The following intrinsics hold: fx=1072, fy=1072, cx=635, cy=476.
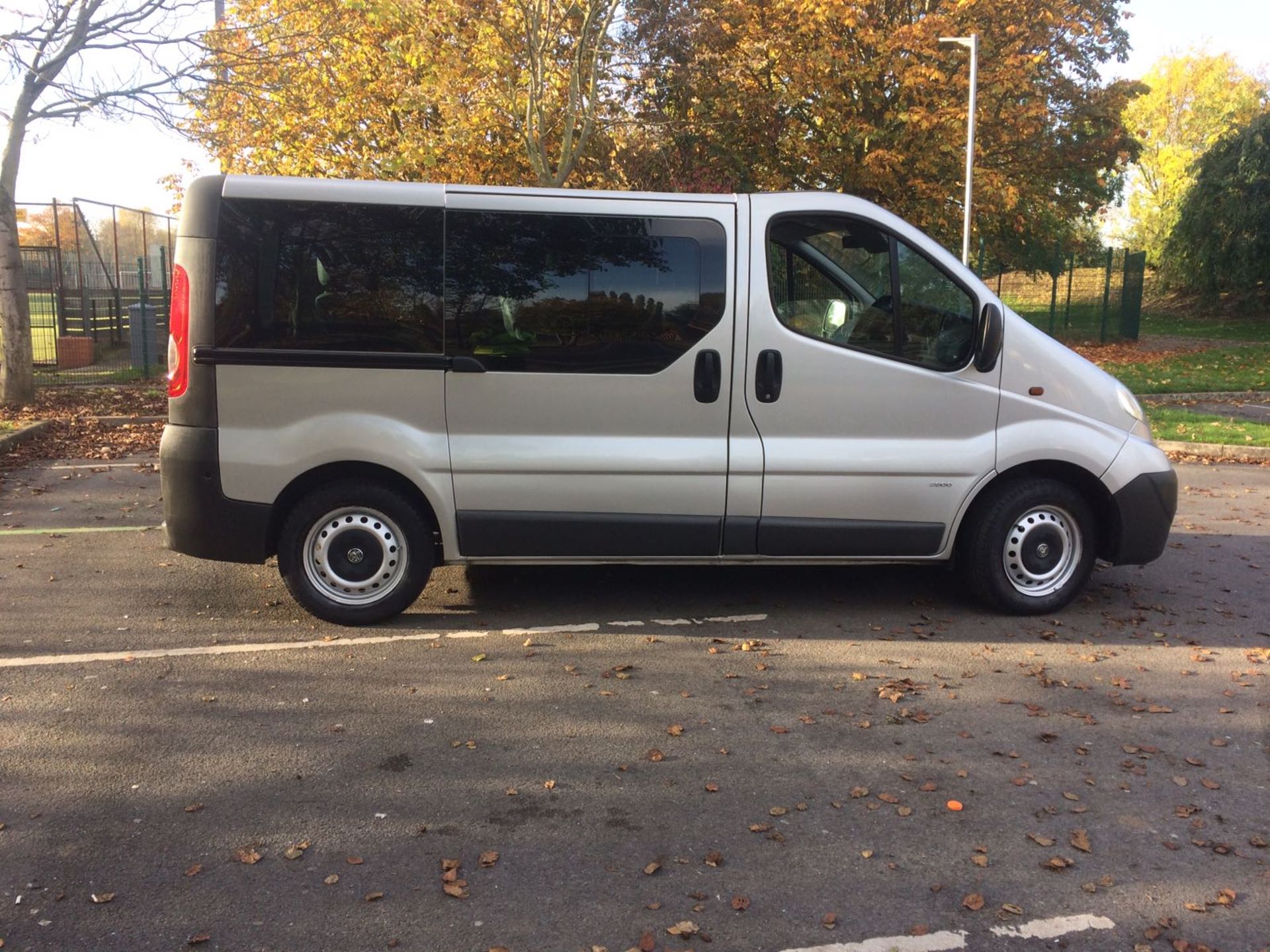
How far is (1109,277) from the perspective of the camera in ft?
93.5

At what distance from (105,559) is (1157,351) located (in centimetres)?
2600

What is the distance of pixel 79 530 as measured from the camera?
779 centimetres

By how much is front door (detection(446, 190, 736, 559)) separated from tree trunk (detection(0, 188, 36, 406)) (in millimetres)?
11899

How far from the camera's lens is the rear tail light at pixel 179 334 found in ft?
17.5

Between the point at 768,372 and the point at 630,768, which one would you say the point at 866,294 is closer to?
the point at 768,372

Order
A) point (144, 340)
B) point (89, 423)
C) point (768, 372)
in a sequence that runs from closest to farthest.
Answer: point (768, 372), point (89, 423), point (144, 340)

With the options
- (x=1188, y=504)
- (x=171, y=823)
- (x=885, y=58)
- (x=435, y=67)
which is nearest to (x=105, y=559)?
(x=171, y=823)

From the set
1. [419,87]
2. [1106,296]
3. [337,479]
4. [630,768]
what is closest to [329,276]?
[337,479]

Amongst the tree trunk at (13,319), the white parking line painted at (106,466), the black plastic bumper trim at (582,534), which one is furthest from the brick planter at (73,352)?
the black plastic bumper trim at (582,534)

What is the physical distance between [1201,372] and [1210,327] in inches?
587

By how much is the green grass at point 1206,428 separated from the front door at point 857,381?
7.25m

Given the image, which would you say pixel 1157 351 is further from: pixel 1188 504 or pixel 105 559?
pixel 105 559

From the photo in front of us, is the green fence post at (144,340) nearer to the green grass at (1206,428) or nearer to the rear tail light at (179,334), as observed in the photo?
the rear tail light at (179,334)

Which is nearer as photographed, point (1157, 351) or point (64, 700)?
point (64, 700)
